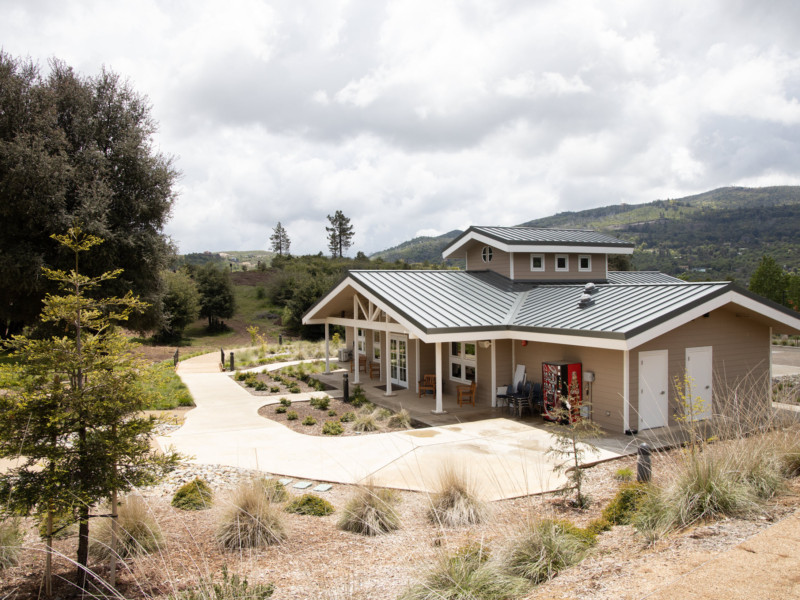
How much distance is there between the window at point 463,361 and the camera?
55.0 feet

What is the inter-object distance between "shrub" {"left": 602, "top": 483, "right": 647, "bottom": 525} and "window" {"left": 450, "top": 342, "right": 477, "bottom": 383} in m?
9.75

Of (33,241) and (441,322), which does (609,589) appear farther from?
(33,241)

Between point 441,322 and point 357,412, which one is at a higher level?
point 441,322

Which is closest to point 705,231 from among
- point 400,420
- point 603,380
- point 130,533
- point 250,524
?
point 603,380

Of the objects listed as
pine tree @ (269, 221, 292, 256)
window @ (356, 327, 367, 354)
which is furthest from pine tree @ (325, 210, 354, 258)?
window @ (356, 327, 367, 354)

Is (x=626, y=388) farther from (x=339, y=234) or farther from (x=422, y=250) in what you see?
(x=422, y=250)

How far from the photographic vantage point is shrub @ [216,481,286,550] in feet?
20.3

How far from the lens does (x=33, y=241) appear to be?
18016 millimetres

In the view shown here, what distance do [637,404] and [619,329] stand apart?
1.94 metres

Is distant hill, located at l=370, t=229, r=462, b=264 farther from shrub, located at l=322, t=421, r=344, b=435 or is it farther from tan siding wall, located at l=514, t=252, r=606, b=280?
shrub, located at l=322, t=421, r=344, b=435

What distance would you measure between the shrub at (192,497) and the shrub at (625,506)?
5410 millimetres

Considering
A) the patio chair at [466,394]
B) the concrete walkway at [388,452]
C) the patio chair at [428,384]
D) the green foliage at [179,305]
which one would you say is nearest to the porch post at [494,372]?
the patio chair at [466,394]

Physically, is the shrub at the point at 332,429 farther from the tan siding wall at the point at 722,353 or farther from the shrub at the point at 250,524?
the tan siding wall at the point at 722,353

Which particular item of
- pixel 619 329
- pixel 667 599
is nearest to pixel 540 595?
pixel 667 599
